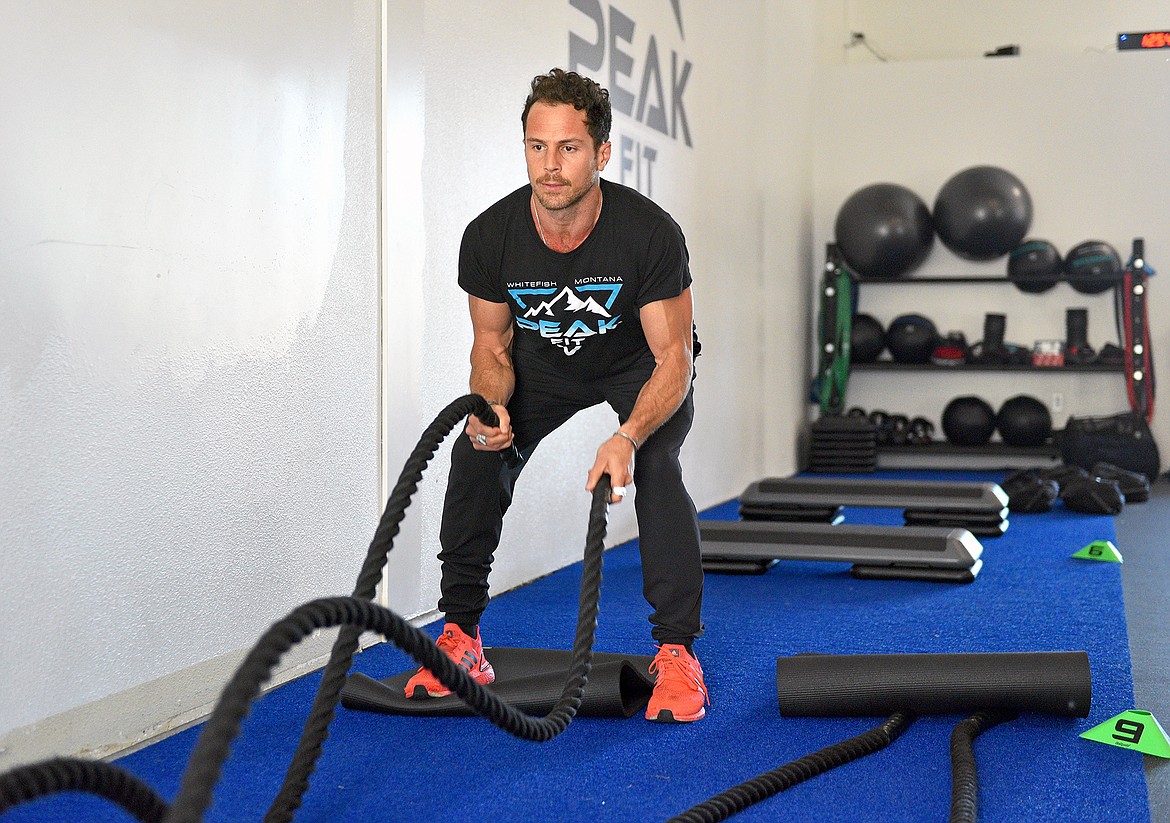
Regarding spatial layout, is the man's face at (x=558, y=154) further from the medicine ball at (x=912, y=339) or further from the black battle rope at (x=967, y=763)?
→ the medicine ball at (x=912, y=339)

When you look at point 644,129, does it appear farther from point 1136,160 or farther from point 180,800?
point 1136,160

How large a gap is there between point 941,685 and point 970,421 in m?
5.25

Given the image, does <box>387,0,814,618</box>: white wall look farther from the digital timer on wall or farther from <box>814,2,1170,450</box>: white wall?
the digital timer on wall

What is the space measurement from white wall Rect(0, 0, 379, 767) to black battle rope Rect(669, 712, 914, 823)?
41.2 inches

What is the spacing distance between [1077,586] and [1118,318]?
13.5ft

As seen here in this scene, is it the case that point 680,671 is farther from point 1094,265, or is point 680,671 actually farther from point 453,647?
point 1094,265

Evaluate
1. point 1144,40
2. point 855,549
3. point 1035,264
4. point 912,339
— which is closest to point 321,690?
point 855,549

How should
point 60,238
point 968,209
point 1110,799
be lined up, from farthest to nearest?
point 968,209, point 60,238, point 1110,799

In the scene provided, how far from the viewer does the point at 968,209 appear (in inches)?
269

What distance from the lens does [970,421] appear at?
7031 mm

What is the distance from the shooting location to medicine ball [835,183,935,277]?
6898 millimetres

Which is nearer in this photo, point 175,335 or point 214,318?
point 175,335

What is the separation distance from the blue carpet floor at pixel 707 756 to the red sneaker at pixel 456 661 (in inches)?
2.6

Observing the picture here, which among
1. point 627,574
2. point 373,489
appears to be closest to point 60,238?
point 373,489
